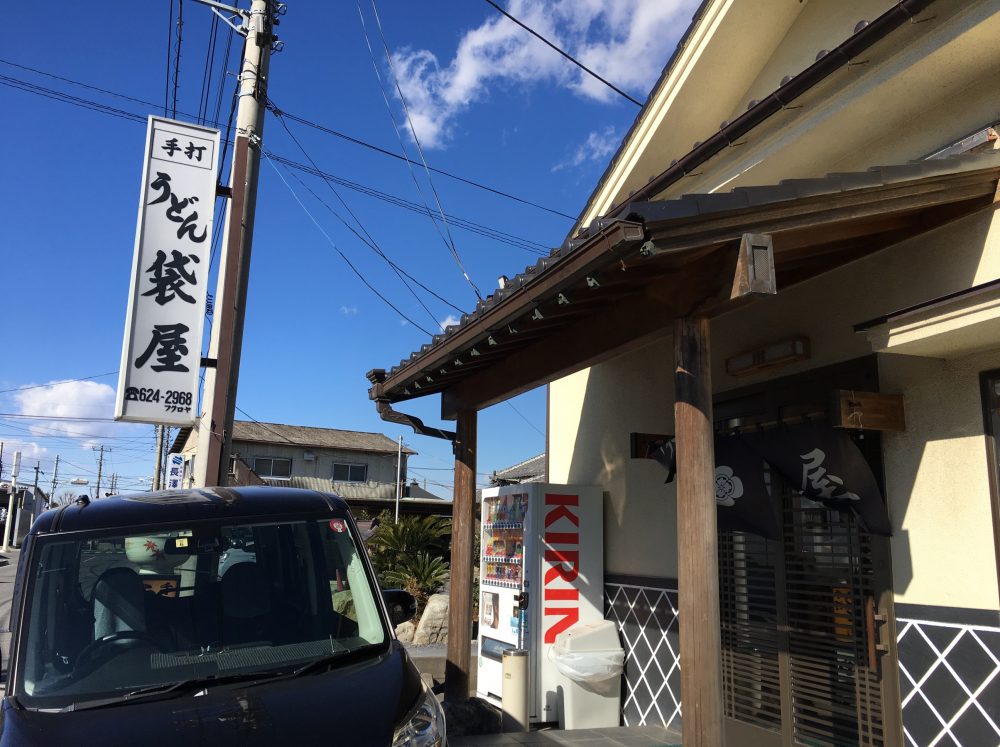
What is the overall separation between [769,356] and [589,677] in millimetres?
3687

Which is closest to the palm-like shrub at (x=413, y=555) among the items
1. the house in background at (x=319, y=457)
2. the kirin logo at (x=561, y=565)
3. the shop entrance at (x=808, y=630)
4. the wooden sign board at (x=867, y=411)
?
the kirin logo at (x=561, y=565)

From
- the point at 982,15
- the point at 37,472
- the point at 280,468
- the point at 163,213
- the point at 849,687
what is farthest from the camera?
the point at 37,472

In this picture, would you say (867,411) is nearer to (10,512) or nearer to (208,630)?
(208,630)

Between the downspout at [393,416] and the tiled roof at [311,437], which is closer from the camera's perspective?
the downspout at [393,416]

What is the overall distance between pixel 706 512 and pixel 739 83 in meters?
5.14

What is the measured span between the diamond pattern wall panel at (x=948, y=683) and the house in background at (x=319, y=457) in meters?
33.5

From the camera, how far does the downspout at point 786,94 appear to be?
466 centimetres

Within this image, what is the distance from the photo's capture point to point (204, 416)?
890cm

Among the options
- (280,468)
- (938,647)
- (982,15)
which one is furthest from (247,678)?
(280,468)

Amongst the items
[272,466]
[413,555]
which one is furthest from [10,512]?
[413,555]

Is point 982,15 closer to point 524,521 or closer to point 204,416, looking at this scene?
point 524,521

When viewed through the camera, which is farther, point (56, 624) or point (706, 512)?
point (706, 512)

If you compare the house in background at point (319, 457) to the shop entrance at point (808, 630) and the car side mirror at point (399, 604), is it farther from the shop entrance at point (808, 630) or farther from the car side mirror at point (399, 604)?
the car side mirror at point (399, 604)

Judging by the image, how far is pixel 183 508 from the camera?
162 inches
